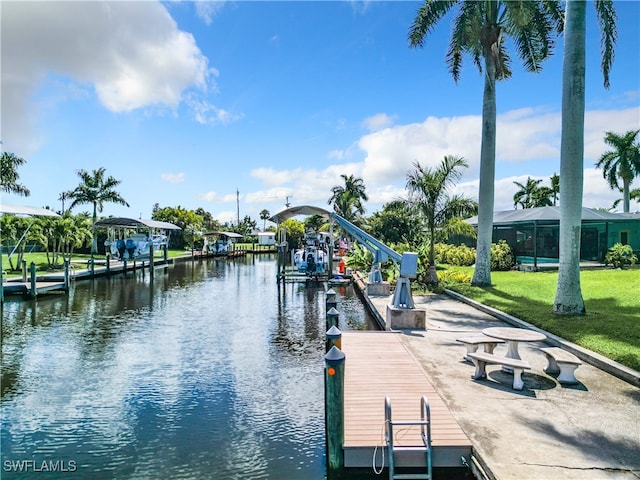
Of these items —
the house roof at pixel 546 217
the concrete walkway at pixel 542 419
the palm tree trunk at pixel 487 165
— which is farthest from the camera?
the house roof at pixel 546 217

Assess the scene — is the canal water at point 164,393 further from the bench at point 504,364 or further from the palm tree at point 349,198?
the palm tree at point 349,198

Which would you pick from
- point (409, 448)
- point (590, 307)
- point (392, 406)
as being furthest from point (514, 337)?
point (590, 307)

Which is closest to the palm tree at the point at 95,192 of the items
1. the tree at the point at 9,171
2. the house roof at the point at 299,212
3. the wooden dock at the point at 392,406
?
the tree at the point at 9,171

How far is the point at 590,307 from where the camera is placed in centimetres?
1156

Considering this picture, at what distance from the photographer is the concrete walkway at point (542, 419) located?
4.12m

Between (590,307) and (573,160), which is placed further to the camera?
(590,307)

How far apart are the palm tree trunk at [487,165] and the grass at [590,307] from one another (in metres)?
1.57

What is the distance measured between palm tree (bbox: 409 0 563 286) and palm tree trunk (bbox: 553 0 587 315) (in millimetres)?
4218

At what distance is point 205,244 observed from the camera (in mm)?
47594

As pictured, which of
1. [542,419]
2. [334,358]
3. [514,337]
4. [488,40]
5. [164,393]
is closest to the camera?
[334,358]

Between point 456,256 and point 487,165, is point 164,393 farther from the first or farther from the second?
point 456,256

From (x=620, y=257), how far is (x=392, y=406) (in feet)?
66.4

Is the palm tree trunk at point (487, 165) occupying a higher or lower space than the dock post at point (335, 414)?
higher

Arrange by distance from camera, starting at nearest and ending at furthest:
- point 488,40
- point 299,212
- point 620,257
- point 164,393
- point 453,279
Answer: point 164,393, point 488,40, point 453,279, point 620,257, point 299,212
